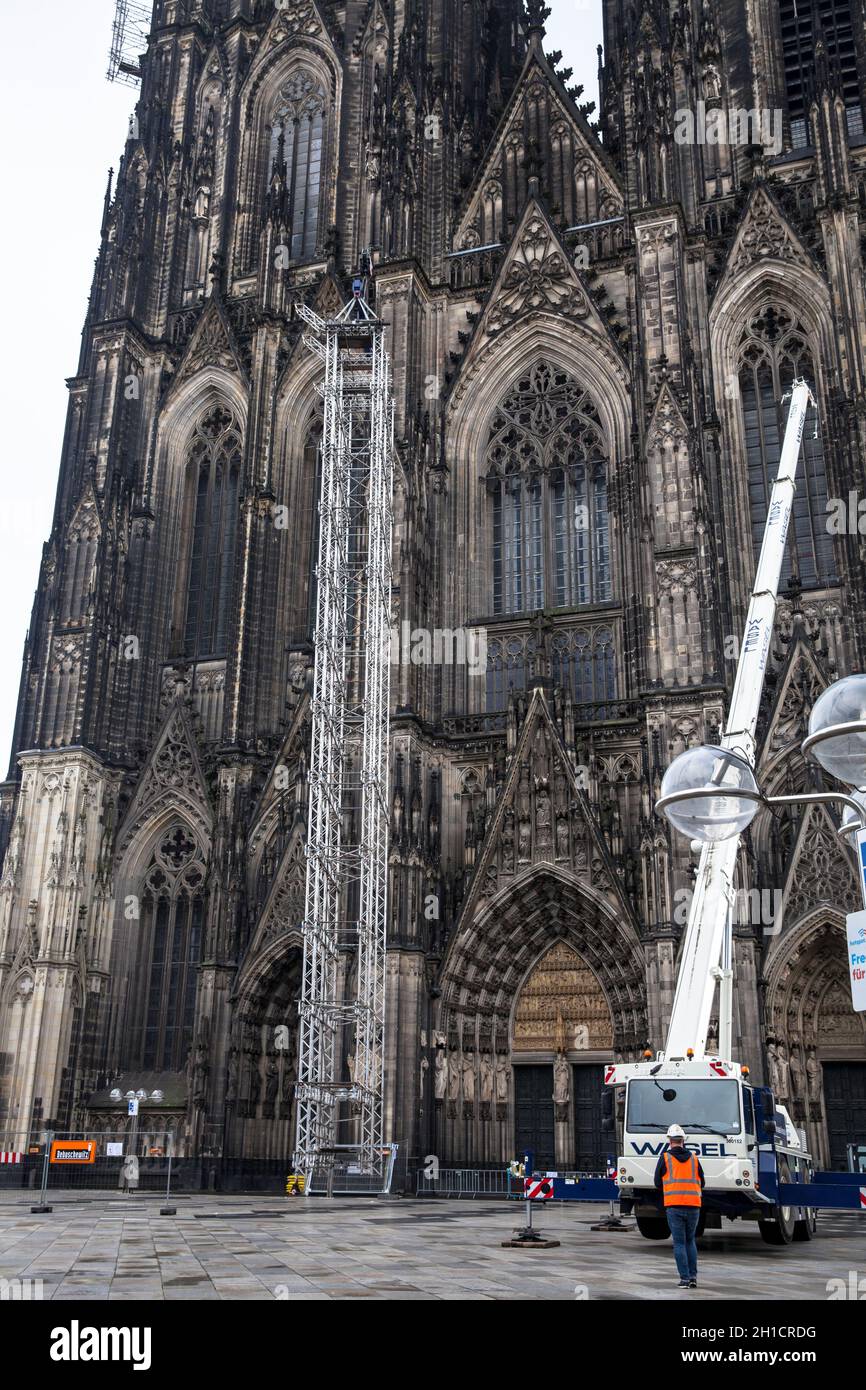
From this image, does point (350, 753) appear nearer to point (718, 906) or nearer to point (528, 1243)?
point (718, 906)

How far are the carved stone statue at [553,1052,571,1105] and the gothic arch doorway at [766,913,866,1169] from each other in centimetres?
422

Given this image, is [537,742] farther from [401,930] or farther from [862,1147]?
[862,1147]

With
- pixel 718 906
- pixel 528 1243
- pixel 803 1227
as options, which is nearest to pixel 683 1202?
pixel 528 1243

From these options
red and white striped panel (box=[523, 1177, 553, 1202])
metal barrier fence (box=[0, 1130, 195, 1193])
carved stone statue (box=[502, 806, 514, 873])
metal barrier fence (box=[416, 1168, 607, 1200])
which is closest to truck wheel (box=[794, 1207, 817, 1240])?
red and white striped panel (box=[523, 1177, 553, 1202])

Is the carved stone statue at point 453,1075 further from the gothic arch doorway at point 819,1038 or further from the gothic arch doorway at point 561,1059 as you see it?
the gothic arch doorway at point 819,1038

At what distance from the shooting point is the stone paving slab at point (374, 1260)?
26.5 ft

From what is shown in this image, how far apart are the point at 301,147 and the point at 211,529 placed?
37.9 feet

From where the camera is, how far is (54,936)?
27.3m

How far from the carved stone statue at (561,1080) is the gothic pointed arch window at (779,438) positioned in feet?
35.3

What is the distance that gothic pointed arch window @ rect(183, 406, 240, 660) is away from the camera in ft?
104

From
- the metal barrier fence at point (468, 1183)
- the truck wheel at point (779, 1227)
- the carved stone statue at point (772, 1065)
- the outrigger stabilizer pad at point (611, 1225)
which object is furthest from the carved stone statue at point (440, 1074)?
the truck wheel at point (779, 1227)

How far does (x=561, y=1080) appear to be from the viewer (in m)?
25.3

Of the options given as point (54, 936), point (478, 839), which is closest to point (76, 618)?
point (54, 936)
